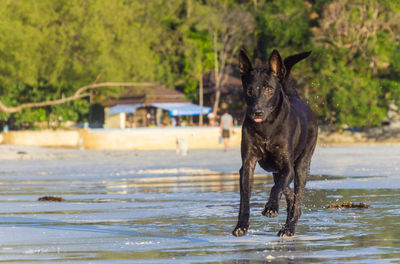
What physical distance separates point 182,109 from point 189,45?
5217mm

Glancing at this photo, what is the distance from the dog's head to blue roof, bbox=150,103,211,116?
6649 centimetres

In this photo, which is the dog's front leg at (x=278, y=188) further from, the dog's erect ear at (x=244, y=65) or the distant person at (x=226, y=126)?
the distant person at (x=226, y=126)

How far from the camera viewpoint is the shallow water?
8.95 m

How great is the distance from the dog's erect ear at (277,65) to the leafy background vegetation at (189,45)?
126 ft

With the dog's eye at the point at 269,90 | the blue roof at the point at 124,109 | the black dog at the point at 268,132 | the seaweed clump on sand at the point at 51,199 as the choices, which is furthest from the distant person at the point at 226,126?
the blue roof at the point at 124,109

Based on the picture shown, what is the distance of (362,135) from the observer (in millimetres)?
61844

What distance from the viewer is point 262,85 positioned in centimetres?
987

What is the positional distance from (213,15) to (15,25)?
26892mm

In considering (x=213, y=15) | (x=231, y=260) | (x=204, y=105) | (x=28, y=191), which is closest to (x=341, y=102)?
(x=213, y=15)

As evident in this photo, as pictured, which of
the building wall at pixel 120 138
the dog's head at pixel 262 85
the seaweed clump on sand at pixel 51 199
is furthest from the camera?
the building wall at pixel 120 138

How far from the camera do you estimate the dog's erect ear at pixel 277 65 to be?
10.0m

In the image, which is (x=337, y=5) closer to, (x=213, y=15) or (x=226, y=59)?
(x=213, y=15)

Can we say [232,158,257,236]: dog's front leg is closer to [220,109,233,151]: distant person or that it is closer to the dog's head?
the dog's head

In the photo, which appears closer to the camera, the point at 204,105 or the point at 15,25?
the point at 15,25
